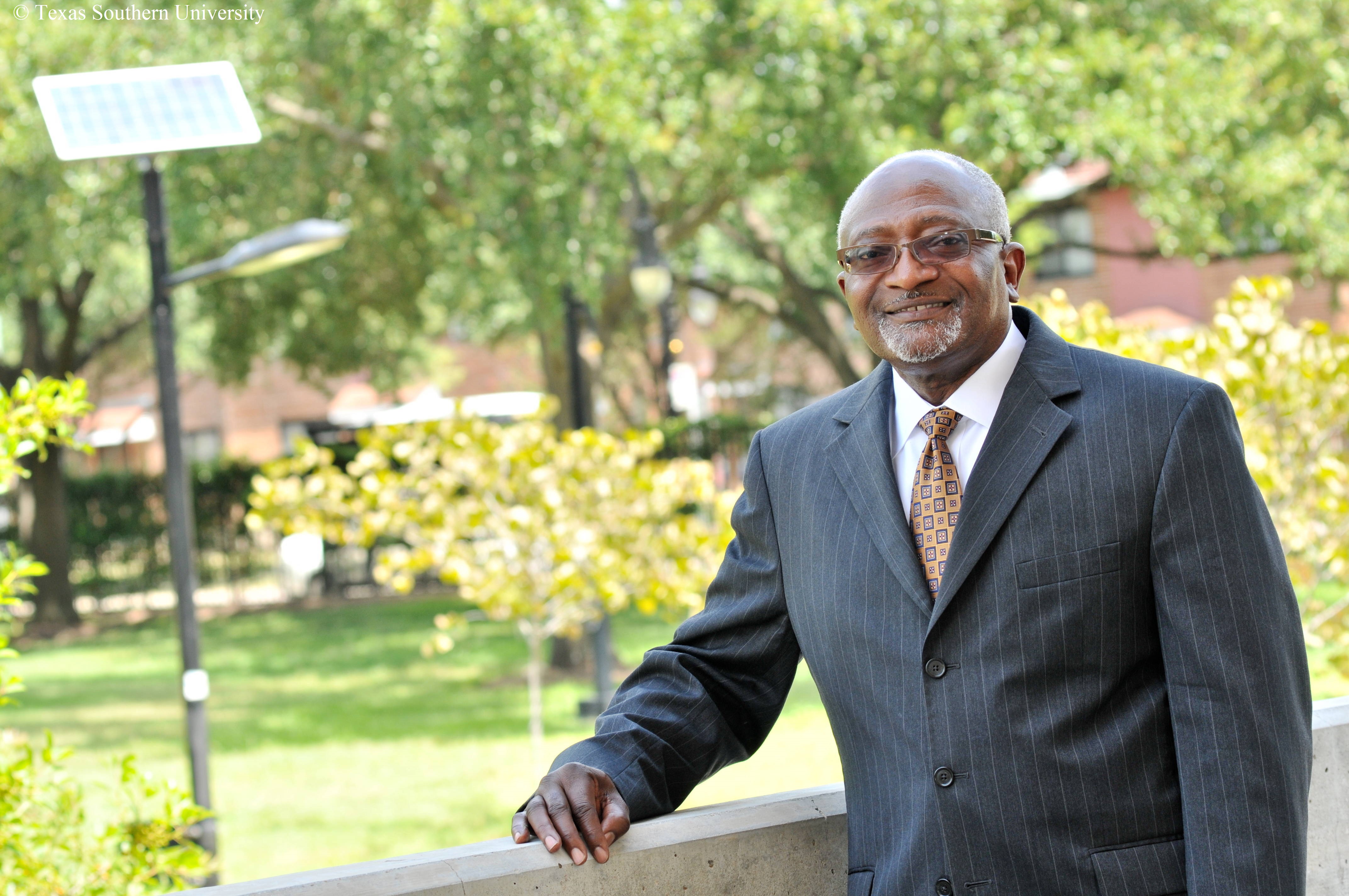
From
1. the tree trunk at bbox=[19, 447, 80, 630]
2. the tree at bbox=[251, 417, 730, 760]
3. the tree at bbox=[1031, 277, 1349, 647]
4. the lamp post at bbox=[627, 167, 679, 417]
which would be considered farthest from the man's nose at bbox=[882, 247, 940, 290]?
the tree trunk at bbox=[19, 447, 80, 630]

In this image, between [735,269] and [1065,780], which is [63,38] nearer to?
[1065,780]

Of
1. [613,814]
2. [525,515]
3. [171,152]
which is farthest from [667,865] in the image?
[525,515]

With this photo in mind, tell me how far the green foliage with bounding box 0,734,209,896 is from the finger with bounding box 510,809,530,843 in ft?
5.36

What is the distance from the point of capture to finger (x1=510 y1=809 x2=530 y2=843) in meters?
2.28

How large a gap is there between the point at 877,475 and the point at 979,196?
50 cm

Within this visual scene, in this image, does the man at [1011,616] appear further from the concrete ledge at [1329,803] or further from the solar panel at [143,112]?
the solar panel at [143,112]

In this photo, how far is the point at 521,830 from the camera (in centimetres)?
229

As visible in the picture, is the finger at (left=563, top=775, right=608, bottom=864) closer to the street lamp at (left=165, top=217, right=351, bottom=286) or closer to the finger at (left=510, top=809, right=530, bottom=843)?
the finger at (left=510, top=809, right=530, bottom=843)

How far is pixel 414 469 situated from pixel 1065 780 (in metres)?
7.33

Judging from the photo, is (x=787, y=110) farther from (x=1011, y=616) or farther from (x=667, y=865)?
(x=1011, y=616)

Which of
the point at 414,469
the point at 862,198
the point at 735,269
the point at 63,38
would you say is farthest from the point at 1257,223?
the point at 735,269

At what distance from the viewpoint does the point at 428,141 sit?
36.9 ft

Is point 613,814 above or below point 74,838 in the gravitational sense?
above

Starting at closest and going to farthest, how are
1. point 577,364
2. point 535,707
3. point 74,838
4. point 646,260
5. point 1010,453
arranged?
point 1010,453 → point 74,838 → point 535,707 → point 577,364 → point 646,260
